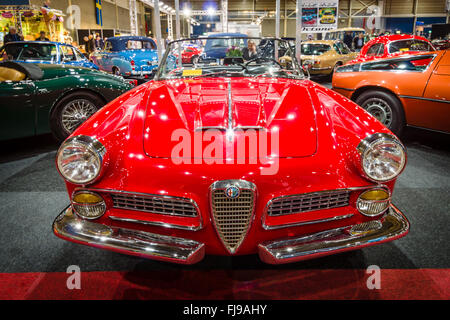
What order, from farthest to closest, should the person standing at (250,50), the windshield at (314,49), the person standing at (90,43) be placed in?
1. the person standing at (90,43)
2. the windshield at (314,49)
3. the person standing at (250,50)

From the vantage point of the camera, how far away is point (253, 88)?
216 cm

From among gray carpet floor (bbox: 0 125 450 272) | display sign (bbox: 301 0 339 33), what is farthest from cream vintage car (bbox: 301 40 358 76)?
gray carpet floor (bbox: 0 125 450 272)

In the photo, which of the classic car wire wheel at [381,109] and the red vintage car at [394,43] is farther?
the red vintage car at [394,43]

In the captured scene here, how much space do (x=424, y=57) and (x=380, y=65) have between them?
491 millimetres

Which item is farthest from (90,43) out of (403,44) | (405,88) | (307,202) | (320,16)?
(307,202)

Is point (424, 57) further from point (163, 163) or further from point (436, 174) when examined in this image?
point (163, 163)

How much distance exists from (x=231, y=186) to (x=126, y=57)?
9.51m

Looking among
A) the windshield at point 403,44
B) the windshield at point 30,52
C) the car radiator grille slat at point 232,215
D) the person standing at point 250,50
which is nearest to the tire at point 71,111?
the person standing at point 250,50

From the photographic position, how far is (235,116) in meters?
1.70

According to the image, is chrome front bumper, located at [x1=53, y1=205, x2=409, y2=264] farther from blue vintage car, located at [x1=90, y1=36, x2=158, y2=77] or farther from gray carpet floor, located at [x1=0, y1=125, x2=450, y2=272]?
blue vintage car, located at [x1=90, y1=36, x2=158, y2=77]

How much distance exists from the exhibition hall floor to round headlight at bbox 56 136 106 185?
66cm

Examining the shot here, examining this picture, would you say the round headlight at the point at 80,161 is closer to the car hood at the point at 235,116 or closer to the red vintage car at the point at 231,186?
the red vintage car at the point at 231,186

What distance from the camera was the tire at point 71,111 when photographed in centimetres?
387

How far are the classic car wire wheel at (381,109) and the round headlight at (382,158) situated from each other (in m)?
2.89
